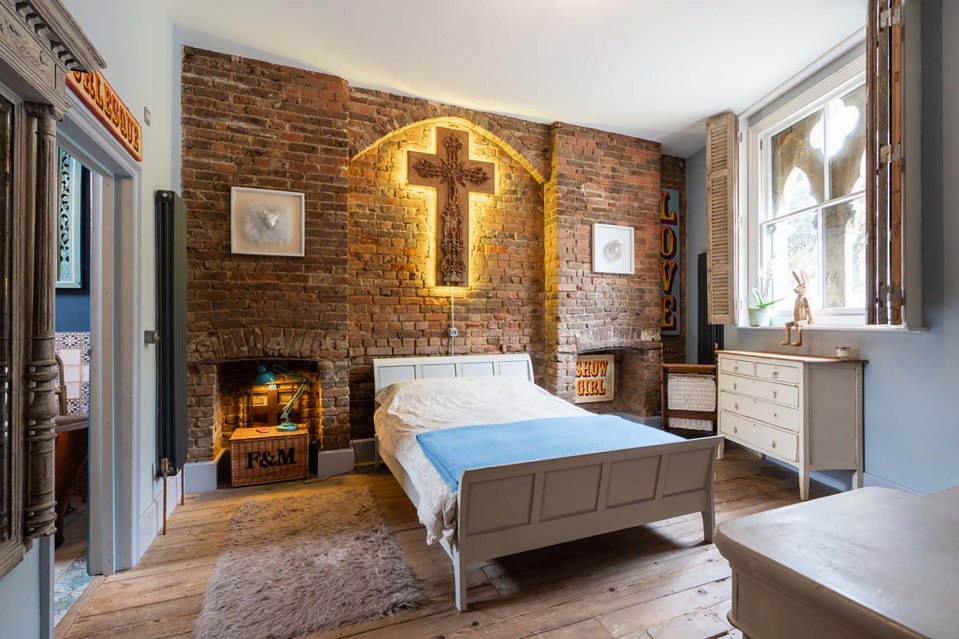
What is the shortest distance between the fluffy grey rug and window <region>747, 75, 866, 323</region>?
3.75 m

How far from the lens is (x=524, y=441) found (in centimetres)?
274

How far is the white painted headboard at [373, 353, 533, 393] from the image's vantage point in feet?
13.5

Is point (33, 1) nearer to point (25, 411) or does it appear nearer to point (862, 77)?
point (25, 411)

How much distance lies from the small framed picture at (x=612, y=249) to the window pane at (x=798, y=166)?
136 cm

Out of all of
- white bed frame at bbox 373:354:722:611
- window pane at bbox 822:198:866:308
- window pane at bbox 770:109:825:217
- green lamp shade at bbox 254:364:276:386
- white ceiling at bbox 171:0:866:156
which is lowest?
white bed frame at bbox 373:354:722:611

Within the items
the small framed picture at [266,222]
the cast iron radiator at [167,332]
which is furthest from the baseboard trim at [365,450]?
the small framed picture at [266,222]

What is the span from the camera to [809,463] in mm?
3309

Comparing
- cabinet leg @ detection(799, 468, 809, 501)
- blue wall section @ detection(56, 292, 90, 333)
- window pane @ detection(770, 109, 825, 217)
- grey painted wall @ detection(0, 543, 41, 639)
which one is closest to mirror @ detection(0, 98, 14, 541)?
grey painted wall @ detection(0, 543, 41, 639)

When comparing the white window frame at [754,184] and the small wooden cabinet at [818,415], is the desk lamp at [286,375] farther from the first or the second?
the white window frame at [754,184]

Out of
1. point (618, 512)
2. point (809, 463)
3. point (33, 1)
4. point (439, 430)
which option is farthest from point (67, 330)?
point (809, 463)

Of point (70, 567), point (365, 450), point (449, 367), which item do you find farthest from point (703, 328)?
point (70, 567)

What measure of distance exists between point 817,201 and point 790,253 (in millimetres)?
489

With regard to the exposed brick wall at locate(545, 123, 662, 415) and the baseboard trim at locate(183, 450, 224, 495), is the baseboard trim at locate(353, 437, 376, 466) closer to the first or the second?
the baseboard trim at locate(183, 450, 224, 495)

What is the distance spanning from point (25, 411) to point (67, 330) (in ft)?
9.99
